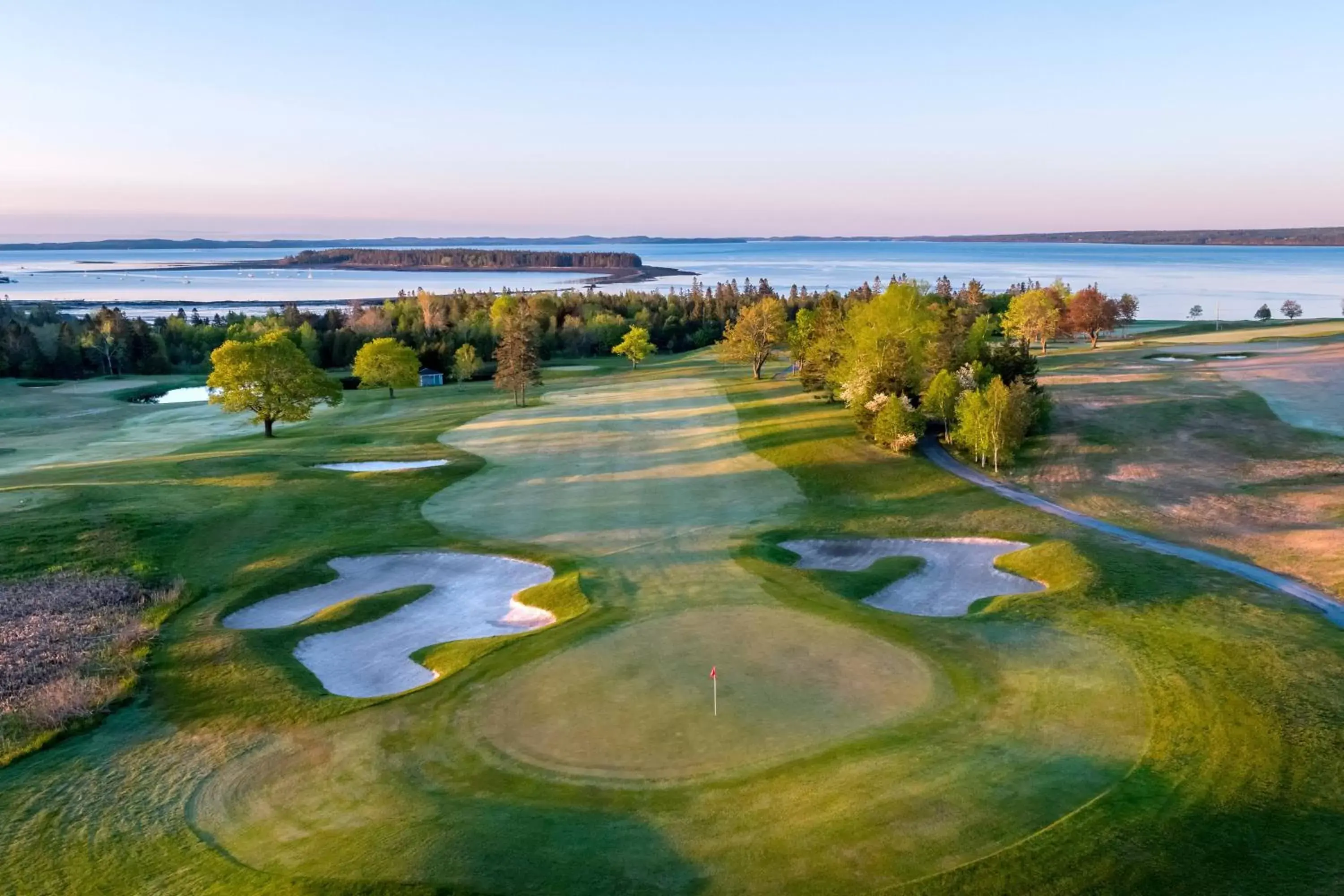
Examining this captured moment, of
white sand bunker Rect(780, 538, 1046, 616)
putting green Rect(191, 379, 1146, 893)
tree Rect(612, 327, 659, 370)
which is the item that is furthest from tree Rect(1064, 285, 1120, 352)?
putting green Rect(191, 379, 1146, 893)

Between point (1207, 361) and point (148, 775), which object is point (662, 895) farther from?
point (1207, 361)

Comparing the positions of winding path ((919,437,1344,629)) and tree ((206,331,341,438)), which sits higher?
tree ((206,331,341,438))

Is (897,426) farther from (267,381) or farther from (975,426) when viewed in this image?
(267,381)

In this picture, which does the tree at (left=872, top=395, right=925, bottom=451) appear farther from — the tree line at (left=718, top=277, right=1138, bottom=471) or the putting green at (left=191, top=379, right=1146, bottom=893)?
the putting green at (left=191, top=379, right=1146, bottom=893)

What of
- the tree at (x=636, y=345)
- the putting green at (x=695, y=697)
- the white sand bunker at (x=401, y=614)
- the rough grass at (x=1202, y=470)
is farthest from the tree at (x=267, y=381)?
the tree at (x=636, y=345)

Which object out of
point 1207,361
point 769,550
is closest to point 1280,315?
point 1207,361
